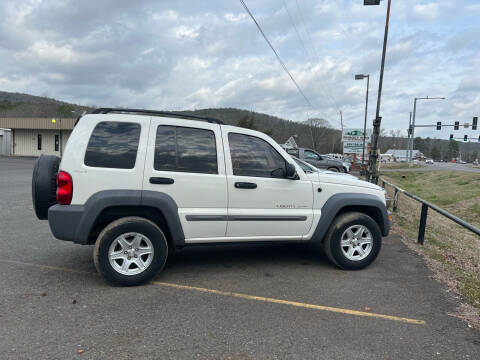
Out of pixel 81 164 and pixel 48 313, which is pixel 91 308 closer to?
pixel 48 313

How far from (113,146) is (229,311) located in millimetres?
2256

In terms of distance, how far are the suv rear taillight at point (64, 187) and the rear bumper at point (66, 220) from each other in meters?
0.09

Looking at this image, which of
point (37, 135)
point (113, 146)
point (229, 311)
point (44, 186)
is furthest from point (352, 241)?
point (37, 135)

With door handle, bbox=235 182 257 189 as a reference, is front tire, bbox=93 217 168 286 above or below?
below

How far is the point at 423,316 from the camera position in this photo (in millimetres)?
3803

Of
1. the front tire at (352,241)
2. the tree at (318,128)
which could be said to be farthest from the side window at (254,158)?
the tree at (318,128)

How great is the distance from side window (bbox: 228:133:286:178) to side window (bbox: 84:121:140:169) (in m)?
1.22

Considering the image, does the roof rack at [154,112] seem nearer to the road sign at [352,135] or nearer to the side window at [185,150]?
the side window at [185,150]

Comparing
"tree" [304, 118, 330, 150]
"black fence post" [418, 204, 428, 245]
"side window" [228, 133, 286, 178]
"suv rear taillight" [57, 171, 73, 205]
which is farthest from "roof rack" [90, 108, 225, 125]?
"tree" [304, 118, 330, 150]

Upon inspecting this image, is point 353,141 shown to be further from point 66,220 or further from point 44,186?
point 66,220

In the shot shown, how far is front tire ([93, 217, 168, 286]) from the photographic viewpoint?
4137 mm

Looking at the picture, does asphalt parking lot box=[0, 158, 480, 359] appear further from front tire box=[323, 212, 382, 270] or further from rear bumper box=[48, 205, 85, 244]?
rear bumper box=[48, 205, 85, 244]

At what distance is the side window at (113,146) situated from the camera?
4.13 metres

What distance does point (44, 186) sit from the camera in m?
4.32
